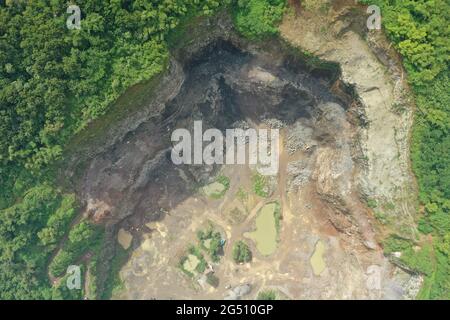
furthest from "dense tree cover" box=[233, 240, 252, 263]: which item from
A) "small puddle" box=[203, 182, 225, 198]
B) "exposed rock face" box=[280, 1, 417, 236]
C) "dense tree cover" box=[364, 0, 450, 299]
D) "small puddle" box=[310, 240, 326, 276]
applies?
"dense tree cover" box=[364, 0, 450, 299]

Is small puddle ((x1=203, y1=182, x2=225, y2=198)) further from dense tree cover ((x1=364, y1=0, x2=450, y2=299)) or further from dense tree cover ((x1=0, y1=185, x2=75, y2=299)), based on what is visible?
dense tree cover ((x1=364, y1=0, x2=450, y2=299))

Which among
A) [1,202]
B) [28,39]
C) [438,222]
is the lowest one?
[438,222]

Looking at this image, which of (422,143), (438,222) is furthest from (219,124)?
(438,222)

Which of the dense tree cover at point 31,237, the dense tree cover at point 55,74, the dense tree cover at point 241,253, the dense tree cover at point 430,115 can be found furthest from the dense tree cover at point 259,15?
the dense tree cover at point 31,237

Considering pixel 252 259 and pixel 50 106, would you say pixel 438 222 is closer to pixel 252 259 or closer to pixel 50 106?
pixel 252 259

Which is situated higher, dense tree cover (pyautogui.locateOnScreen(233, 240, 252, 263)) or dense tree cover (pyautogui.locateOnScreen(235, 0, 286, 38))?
dense tree cover (pyautogui.locateOnScreen(235, 0, 286, 38))
